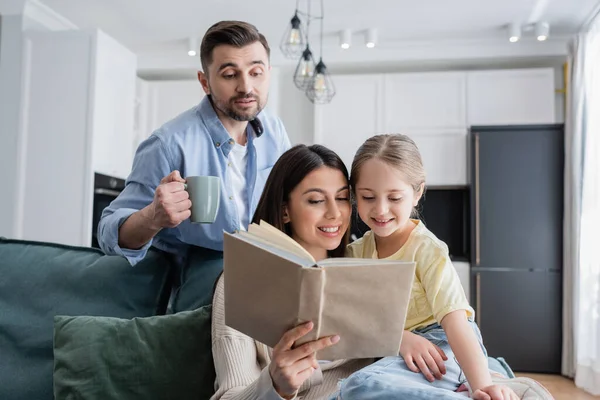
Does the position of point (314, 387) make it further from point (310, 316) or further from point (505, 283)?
point (505, 283)

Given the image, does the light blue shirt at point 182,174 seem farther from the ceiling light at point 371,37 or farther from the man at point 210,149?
the ceiling light at point 371,37

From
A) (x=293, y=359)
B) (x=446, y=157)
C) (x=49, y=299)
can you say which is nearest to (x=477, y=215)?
(x=446, y=157)

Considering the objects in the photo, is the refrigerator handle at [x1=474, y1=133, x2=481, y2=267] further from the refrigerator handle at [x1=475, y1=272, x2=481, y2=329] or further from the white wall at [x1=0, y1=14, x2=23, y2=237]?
the white wall at [x1=0, y1=14, x2=23, y2=237]

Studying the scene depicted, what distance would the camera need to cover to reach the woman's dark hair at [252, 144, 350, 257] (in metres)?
1.41

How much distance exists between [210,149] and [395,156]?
625 mm

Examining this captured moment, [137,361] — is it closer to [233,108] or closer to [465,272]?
[233,108]

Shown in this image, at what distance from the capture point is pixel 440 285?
130 centimetres

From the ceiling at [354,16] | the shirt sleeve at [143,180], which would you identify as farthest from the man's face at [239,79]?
the ceiling at [354,16]

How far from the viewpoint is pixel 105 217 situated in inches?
64.3

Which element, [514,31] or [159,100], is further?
[159,100]

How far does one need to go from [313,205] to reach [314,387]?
1.40 feet

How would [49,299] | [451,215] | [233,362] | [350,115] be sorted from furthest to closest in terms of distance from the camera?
[451,215]
[350,115]
[49,299]
[233,362]

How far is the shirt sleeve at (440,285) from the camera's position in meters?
1.28

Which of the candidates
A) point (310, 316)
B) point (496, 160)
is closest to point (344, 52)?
point (496, 160)
